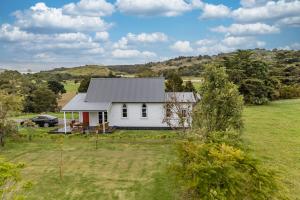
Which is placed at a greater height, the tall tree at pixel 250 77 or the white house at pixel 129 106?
the tall tree at pixel 250 77

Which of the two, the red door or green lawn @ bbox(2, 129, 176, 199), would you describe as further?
the red door

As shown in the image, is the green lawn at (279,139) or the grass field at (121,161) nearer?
the grass field at (121,161)

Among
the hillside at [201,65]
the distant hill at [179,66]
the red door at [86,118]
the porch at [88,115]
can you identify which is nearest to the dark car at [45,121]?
the porch at [88,115]

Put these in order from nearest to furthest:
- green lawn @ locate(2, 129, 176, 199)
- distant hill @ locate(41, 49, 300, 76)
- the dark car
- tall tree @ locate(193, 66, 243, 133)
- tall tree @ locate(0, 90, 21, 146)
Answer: green lawn @ locate(2, 129, 176, 199) < tall tree @ locate(193, 66, 243, 133) < tall tree @ locate(0, 90, 21, 146) < the dark car < distant hill @ locate(41, 49, 300, 76)

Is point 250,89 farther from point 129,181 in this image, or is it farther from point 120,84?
point 129,181

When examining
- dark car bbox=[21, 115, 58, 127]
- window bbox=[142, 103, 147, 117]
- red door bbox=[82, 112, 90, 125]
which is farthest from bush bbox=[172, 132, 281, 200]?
dark car bbox=[21, 115, 58, 127]

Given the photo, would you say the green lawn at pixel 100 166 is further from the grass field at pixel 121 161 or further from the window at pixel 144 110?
the window at pixel 144 110

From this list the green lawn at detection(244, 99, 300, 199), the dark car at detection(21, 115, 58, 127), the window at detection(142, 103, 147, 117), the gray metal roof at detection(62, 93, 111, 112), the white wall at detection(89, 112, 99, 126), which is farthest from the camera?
the dark car at detection(21, 115, 58, 127)

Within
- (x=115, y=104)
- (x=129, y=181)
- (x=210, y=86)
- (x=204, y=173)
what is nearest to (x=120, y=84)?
(x=115, y=104)

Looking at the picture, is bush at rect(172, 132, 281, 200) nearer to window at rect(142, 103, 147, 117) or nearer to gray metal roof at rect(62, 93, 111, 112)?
gray metal roof at rect(62, 93, 111, 112)
